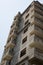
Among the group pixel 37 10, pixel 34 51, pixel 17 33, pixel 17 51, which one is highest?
pixel 37 10

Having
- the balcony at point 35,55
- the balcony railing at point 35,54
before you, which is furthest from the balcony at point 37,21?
the balcony at point 35,55

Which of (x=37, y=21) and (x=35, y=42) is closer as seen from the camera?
(x=35, y=42)

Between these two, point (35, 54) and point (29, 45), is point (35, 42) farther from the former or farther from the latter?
point (35, 54)

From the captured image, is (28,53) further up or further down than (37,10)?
further down

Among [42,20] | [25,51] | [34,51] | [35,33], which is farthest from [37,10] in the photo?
[34,51]

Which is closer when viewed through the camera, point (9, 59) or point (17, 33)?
point (9, 59)

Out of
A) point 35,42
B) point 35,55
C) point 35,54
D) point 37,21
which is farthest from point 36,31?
point 35,55

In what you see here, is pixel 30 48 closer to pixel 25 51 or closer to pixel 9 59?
pixel 25 51

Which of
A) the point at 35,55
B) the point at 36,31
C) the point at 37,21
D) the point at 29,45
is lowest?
the point at 35,55

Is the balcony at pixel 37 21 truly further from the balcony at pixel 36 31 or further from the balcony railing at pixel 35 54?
the balcony railing at pixel 35 54

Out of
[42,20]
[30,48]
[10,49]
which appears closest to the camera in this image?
[30,48]

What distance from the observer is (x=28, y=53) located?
85.8 feet

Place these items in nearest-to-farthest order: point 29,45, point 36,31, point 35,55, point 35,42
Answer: point 35,55 < point 35,42 < point 29,45 < point 36,31

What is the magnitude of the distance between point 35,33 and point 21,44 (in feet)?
11.4
